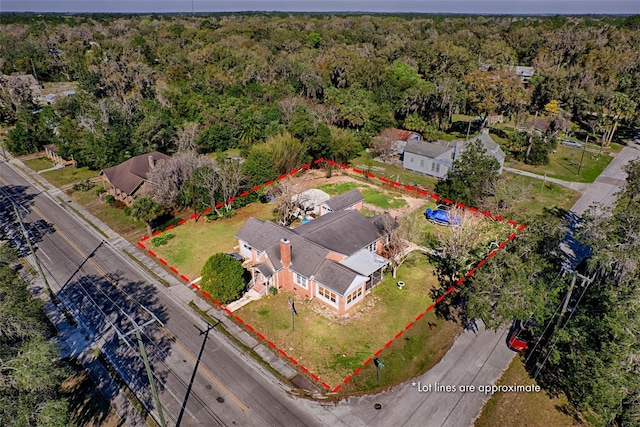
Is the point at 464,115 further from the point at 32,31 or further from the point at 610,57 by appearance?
the point at 32,31

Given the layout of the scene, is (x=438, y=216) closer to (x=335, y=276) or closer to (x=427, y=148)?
(x=427, y=148)

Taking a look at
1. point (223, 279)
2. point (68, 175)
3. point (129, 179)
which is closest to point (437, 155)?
point (223, 279)

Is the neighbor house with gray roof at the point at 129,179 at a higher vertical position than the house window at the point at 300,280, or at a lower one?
higher

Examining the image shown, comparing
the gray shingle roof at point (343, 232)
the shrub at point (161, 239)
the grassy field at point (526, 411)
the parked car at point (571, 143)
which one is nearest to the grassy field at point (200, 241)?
the shrub at point (161, 239)

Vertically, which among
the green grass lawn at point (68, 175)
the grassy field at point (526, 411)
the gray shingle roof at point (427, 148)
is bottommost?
the grassy field at point (526, 411)

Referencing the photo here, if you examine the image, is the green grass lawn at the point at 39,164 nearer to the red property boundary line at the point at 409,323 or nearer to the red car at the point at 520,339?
the red property boundary line at the point at 409,323

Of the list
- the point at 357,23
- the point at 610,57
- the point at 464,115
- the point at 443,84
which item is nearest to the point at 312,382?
the point at 443,84
